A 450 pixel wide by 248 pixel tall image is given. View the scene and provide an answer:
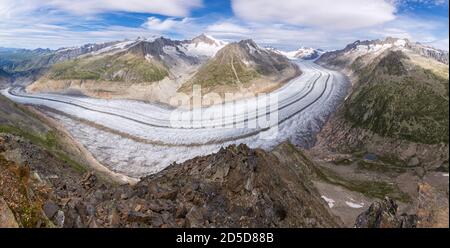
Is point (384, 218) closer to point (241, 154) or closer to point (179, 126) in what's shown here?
point (241, 154)

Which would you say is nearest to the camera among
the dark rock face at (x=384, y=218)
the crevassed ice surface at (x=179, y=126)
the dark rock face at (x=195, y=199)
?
the dark rock face at (x=195, y=199)

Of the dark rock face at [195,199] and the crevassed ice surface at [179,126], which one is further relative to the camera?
the crevassed ice surface at [179,126]

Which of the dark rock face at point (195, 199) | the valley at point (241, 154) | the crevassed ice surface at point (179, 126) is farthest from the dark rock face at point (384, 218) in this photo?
the crevassed ice surface at point (179, 126)

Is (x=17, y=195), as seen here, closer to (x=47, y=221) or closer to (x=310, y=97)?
(x=47, y=221)

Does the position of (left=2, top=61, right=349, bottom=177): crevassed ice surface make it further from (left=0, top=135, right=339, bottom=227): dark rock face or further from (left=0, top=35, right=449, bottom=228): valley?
(left=0, top=135, right=339, bottom=227): dark rock face

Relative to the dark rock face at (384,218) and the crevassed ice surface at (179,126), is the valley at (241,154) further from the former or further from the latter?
the crevassed ice surface at (179,126)

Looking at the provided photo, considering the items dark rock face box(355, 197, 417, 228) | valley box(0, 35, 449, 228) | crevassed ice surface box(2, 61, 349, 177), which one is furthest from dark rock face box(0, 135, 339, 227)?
crevassed ice surface box(2, 61, 349, 177)
